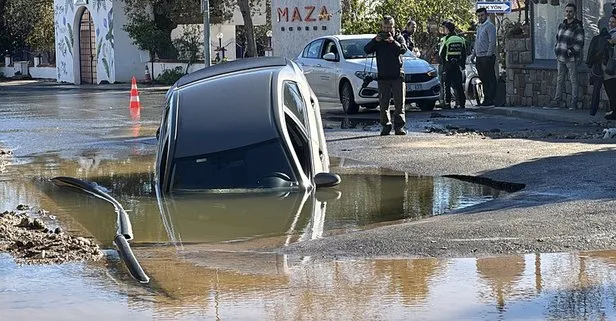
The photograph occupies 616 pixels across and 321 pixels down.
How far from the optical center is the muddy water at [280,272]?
711cm

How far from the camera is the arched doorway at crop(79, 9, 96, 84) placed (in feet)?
171

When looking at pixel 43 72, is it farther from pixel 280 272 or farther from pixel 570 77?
pixel 280 272

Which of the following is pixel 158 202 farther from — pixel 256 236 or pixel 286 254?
pixel 286 254

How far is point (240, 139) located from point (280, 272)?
13.8ft

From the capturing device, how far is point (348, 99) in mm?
24219

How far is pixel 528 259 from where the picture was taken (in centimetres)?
832

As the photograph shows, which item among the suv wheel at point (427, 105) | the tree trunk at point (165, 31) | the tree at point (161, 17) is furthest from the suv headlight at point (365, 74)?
the tree trunk at point (165, 31)

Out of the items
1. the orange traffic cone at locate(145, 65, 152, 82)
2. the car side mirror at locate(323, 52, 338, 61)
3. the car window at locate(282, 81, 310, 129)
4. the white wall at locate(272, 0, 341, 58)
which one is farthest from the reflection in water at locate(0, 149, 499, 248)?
the orange traffic cone at locate(145, 65, 152, 82)

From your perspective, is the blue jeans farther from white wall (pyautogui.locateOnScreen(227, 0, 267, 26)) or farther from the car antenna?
white wall (pyautogui.locateOnScreen(227, 0, 267, 26))

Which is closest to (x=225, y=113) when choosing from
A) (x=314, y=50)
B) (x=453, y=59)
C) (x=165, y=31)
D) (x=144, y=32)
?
(x=453, y=59)

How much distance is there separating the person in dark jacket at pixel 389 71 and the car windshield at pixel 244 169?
6.24 m

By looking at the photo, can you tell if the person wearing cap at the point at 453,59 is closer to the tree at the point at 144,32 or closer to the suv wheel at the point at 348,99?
the suv wheel at the point at 348,99

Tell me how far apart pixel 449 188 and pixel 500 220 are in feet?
9.79

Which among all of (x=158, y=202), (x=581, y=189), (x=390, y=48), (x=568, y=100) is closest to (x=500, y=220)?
(x=581, y=189)
